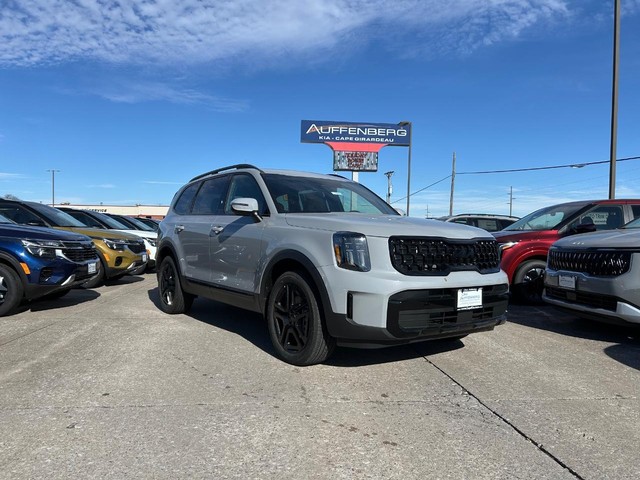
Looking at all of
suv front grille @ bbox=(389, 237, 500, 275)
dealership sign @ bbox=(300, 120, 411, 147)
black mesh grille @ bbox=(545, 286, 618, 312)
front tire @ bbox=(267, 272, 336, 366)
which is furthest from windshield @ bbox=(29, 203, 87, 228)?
dealership sign @ bbox=(300, 120, 411, 147)

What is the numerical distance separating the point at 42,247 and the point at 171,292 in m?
1.81

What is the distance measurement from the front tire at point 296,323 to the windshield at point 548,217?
500cm

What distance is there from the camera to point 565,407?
3418 millimetres

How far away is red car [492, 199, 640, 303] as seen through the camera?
23.8 ft

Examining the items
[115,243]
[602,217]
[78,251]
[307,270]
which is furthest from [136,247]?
[602,217]

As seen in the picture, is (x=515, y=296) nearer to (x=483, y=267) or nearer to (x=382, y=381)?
(x=483, y=267)

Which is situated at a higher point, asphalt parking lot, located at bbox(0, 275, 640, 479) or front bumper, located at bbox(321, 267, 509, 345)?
front bumper, located at bbox(321, 267, 509, 345)

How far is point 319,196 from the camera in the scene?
518 cm

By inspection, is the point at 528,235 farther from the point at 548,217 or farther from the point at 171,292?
the point at 171,292

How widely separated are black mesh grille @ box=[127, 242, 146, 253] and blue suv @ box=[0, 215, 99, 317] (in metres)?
2.78

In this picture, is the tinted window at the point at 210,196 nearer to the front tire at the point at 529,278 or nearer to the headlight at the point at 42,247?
the headlight at the point at 42,247

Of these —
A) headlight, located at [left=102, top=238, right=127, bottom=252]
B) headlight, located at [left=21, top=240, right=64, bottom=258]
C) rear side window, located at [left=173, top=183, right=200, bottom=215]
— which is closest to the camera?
headlight, located at [left=21, top=240, right=64, bottom=258]

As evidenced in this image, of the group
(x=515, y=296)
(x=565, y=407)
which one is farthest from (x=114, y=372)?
(x=515, y=296)

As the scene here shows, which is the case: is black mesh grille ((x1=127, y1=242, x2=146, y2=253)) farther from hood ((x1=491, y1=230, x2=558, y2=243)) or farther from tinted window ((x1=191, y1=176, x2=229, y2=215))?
hood ((x1=491, y1=230, x2=558, y2=243))
